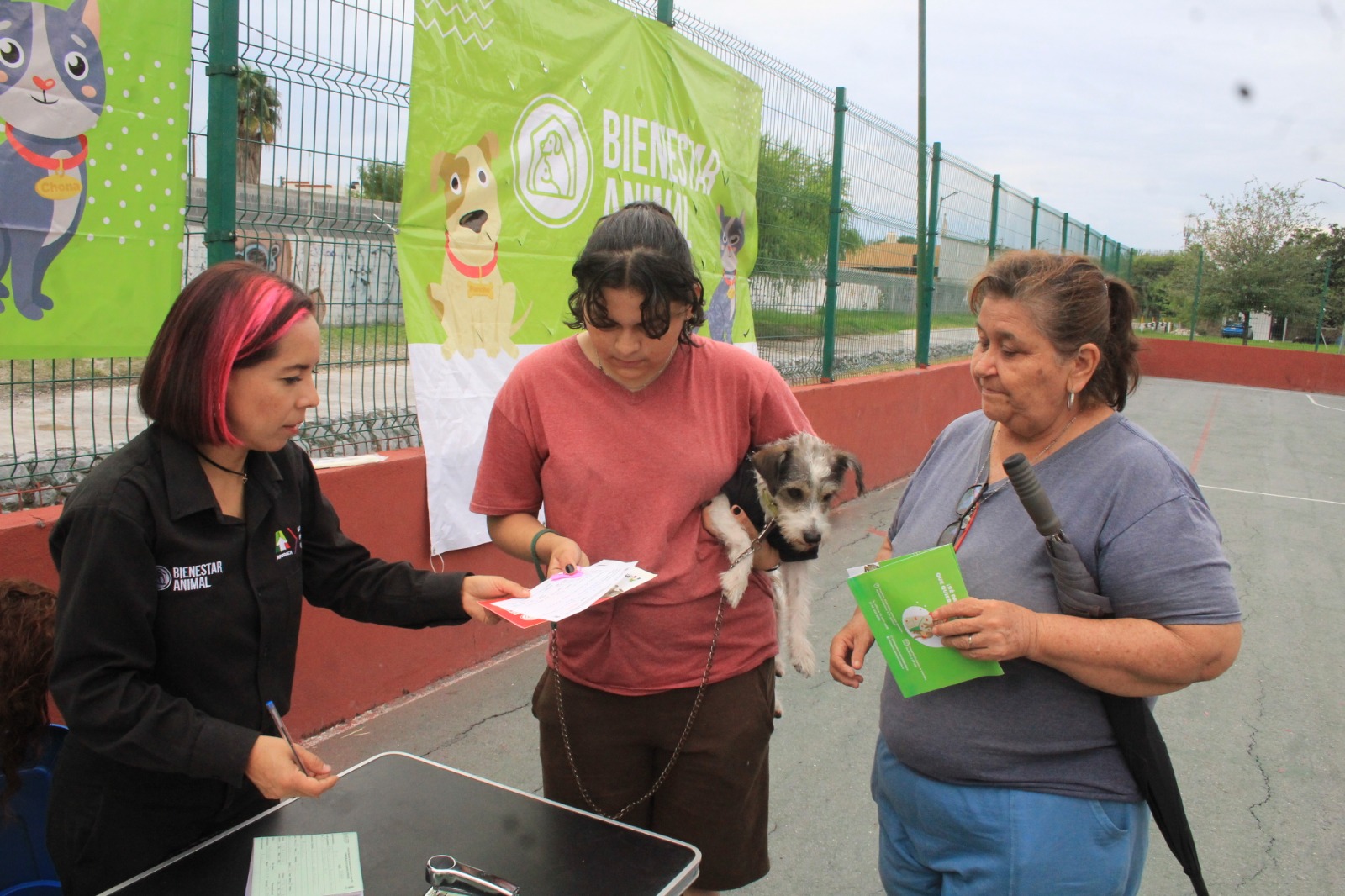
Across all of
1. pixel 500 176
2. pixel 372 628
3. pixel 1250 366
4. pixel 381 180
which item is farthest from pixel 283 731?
pixel 1250 366

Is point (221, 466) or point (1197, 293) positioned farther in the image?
point (1197, 293)

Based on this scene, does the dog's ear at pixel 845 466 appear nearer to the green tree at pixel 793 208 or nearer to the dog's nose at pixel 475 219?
the dog's nose at pixel 475 219

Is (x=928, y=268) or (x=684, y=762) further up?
(x=928, y=268)

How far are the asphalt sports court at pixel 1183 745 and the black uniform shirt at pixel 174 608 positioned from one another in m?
2.11

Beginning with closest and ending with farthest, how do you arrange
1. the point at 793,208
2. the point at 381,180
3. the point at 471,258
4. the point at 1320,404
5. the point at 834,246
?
the point at 381,180 < the point at 471,258 < the point at 793,208 < the point at 834,246 < the point at 1320,404

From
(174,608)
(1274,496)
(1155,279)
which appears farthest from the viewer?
(1155,279)

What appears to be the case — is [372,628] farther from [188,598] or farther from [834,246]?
[834,246]

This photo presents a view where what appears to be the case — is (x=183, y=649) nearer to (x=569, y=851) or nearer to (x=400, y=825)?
(x=400, y=825)

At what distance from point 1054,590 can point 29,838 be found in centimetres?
228

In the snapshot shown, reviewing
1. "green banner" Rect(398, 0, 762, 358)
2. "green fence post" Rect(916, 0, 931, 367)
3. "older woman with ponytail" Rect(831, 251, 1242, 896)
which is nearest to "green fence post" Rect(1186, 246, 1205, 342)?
"green fence post" Rect(916, 0, 931, 367)

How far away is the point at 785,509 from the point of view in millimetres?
2512

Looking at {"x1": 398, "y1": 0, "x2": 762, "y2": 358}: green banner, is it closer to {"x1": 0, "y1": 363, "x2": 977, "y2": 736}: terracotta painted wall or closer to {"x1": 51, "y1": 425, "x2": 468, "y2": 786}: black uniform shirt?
{"x1": 0, "y1": 363, "x2": 977, "y2": 736}: terracotta painted wall

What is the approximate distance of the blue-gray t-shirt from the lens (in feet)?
5.39

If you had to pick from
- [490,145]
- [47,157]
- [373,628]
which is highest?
[490,145]
